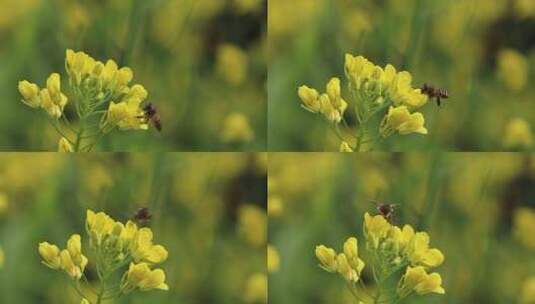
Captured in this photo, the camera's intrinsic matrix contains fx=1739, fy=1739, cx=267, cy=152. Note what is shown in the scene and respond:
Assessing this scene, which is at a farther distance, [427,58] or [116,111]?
[427,58]

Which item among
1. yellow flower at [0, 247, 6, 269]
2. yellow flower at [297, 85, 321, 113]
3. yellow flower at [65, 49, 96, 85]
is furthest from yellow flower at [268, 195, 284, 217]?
yellow flower at [0, 247, 6, 269]

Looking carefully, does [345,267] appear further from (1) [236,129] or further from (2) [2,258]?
(2) [2,258]

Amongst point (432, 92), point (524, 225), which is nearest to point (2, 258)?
point (432, 92)

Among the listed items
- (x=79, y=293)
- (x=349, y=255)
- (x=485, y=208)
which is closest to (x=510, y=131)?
(x=485, y=208)

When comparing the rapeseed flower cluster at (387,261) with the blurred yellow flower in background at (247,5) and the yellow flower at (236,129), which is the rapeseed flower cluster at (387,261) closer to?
the yellow flower at (236,129)

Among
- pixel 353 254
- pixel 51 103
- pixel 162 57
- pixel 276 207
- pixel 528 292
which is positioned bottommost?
pixel 528 292
